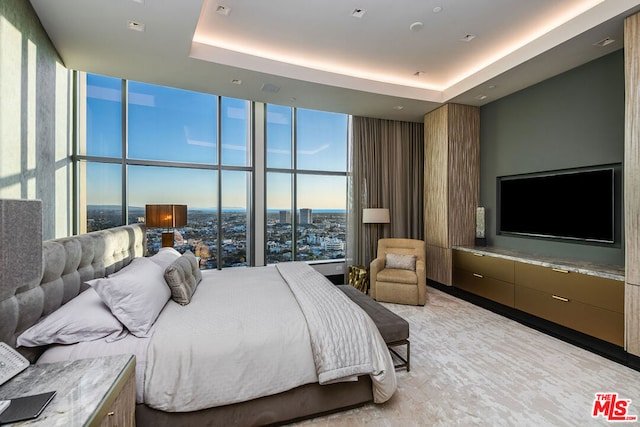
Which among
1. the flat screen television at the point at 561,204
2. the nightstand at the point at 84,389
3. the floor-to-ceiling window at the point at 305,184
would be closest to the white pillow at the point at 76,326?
the nightstand at the point at 84,389

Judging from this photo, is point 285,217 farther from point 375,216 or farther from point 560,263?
point 560,263

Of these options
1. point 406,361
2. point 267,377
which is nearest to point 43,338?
point 267,377

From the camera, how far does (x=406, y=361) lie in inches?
89.5

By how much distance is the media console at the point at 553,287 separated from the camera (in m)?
2.46

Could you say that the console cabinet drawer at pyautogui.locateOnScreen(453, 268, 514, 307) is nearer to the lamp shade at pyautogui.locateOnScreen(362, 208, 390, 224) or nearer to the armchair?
the armchair

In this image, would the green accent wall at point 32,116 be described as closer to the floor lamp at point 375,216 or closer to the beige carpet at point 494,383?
the beige carpet at point 494,383

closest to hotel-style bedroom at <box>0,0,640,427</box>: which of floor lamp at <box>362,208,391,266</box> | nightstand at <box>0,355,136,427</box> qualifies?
nightstand at <box>0,355,136,427</box>

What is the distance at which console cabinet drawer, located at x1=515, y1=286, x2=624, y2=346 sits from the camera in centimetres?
243

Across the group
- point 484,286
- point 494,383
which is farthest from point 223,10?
point 484,286

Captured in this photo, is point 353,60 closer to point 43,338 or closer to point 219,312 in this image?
point 219,312

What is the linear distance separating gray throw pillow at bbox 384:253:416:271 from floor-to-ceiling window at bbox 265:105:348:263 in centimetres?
116

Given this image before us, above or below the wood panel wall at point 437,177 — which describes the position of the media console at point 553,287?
below

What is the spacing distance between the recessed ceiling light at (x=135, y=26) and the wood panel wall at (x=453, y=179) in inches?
152

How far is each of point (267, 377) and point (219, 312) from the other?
0.52 metres
